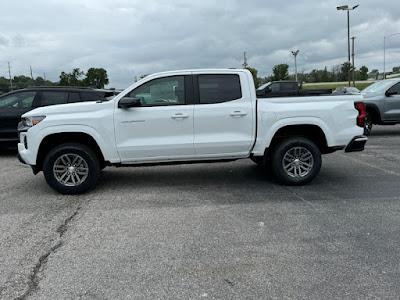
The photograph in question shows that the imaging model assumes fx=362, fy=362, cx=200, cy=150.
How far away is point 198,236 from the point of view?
4117mm

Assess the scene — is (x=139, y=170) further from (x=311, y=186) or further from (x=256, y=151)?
(x=311, y=186)

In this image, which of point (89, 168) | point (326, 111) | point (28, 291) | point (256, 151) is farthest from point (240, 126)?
point (28, 291)

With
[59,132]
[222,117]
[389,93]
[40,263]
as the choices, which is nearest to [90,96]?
[59,132]

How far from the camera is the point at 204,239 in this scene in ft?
13.2

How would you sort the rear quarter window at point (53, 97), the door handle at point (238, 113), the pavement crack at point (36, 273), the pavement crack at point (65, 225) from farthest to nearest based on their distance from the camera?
1. the rear quarter window at point (53, 97)
2. the door handle at point (238, 113)
3. the pavement crack at point (65, 225)
4. the pavement crack at point (36, 273)

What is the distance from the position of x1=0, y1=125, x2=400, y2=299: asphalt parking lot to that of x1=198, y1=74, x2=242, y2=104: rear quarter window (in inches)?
58.4

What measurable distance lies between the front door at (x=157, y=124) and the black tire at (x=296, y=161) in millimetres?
1454

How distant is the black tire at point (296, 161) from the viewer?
5.94 metres

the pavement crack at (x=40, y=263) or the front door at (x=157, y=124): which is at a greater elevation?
the front door at (x=157, y=124)

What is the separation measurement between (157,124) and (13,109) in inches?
209

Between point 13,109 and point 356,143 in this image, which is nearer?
point 356,143

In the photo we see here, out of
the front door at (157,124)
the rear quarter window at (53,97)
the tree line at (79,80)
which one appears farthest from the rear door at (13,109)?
the tree line at (79,80)

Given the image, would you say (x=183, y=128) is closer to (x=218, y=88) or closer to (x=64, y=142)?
(x=218, y=88)

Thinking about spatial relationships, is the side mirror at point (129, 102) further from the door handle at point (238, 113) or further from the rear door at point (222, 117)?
the door handle at point (238, 113)
